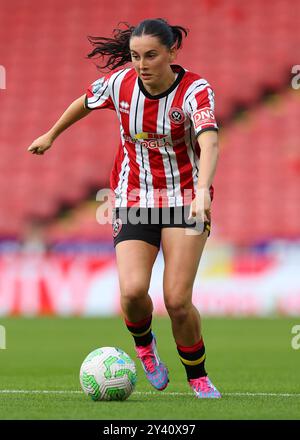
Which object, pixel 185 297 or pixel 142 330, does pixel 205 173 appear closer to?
pixel 185 297

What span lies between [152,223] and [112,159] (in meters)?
11.9

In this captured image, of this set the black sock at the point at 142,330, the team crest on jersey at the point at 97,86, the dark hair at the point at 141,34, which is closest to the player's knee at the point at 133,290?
the black sock at the point at 142,330

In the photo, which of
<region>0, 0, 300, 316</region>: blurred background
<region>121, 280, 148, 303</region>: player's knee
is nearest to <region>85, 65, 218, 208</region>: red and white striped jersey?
<region>121, 280, 148, 303</region>: player's knee

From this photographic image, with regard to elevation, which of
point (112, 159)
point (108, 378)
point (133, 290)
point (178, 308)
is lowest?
point (108, 378)

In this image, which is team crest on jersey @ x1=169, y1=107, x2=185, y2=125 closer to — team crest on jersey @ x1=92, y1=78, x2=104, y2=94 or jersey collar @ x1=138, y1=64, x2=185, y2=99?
jersey collar @ x1=138, y1=64, x2=185, y2=99

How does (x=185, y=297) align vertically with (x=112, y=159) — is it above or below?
below

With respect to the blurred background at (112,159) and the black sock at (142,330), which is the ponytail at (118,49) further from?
the blurred background at (112,159)

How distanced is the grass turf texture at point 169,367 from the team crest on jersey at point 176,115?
1.63 meters

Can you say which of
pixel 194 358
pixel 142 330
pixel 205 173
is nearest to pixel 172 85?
pixel 205 173

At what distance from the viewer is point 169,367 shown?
342 inches

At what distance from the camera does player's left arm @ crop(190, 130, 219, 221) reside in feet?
17.5
